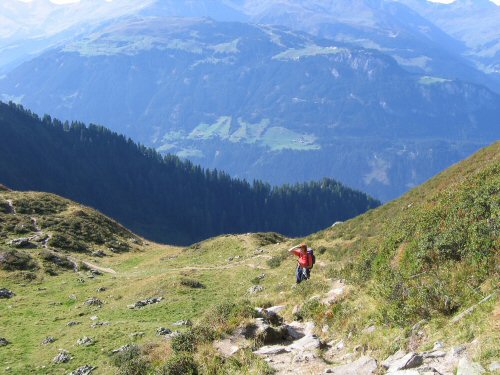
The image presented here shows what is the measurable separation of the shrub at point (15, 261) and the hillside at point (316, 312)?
10.4 feet

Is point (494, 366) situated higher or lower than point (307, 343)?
higher

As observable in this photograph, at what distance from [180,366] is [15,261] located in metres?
37.1

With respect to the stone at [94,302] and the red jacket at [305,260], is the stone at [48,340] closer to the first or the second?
the stone at [94,302]

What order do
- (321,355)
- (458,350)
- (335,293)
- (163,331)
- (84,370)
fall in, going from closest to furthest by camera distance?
(458,350), (321,355), (335,293), (84,370), (163,331)

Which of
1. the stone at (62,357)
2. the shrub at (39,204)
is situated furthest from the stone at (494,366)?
the shrub at (39,204)

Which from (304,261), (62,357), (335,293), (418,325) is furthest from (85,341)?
(418,325)

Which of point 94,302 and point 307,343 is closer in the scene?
point 307,343

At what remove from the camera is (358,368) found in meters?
13.2

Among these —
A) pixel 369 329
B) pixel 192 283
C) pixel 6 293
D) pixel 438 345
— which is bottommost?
pixel 6 293

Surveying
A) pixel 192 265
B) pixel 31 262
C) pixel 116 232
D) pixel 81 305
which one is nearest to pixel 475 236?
pixel 81 305

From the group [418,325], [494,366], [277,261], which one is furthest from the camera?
[277,261]

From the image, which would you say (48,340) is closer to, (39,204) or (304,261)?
(304,261)

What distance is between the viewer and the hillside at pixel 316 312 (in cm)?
1433

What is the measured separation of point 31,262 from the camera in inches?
1880
